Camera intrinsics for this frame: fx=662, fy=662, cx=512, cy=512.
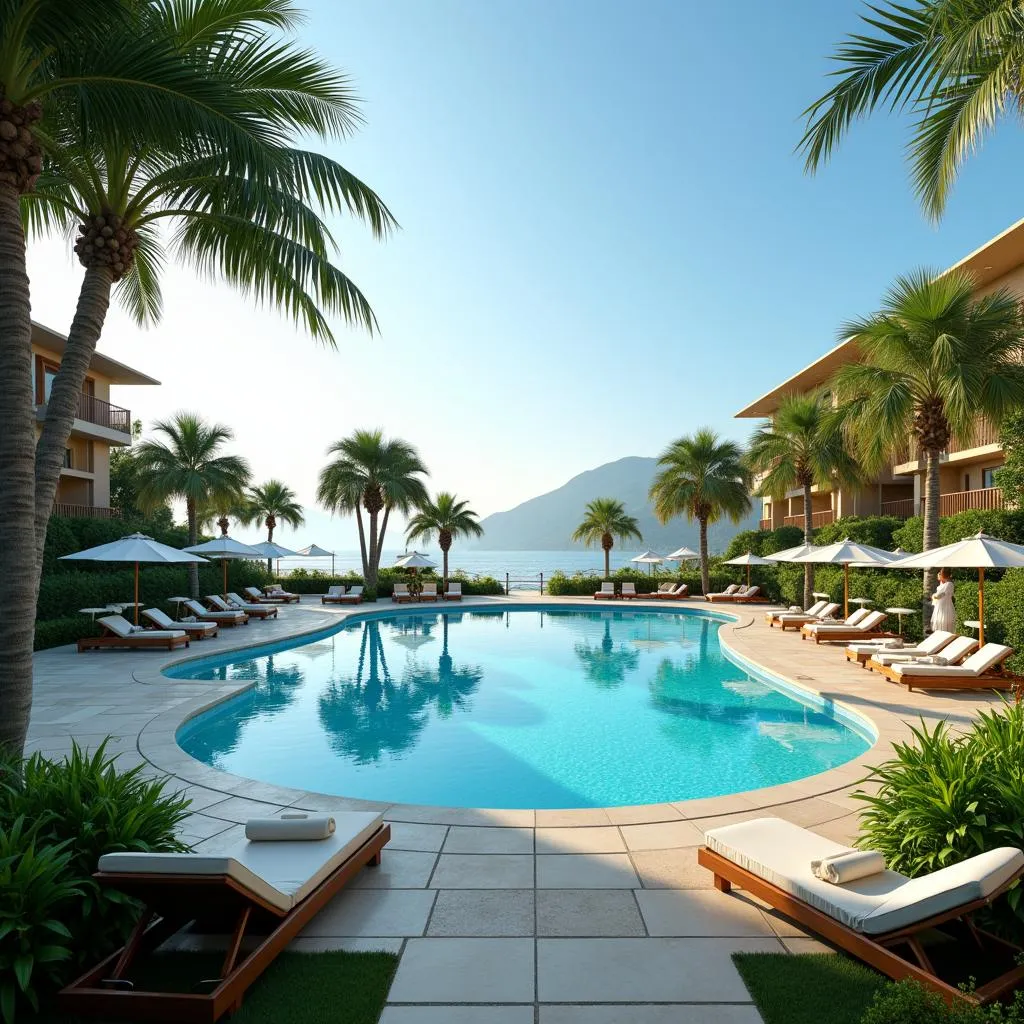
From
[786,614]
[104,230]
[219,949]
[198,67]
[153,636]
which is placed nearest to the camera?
[219,949]

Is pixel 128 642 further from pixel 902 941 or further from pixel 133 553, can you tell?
pixel 902 941

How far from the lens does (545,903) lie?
413 centimetres

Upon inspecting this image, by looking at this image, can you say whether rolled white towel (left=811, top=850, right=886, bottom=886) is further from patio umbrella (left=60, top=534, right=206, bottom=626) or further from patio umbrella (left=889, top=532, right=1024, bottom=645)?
patio umbrella (left=60, top=534, right=206, bottom=626)

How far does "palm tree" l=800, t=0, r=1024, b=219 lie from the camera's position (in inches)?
217

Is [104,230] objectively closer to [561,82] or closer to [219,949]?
[219,949]

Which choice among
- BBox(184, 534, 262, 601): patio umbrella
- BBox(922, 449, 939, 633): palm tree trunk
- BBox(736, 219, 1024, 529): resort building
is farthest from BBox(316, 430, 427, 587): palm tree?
BBox(922, 449, 939, 633): palm tree trunk

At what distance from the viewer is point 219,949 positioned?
3541mm

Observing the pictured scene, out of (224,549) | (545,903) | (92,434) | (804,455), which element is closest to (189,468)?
(224,549)

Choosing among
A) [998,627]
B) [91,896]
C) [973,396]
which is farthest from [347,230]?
[998,627]

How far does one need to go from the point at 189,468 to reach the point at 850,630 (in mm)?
21739

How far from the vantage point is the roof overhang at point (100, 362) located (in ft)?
76.2

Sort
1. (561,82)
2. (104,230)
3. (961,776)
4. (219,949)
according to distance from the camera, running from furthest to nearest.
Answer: (561,82)
(104,230)
(961,776)
(219,949)

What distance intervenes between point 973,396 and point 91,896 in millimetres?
14197

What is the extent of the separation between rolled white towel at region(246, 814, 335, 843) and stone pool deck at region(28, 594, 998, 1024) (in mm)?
430
